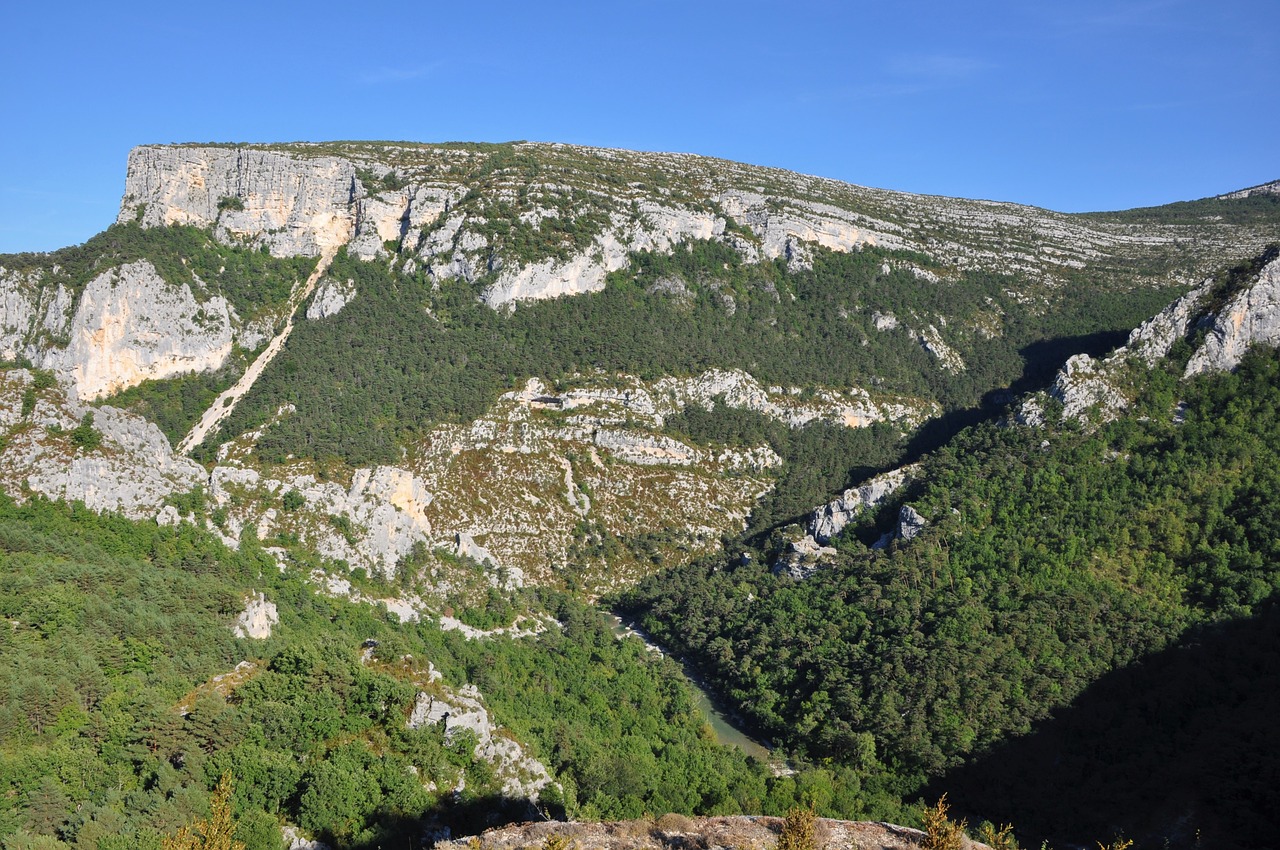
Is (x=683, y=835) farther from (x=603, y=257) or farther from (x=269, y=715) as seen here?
(x=603, y=257)

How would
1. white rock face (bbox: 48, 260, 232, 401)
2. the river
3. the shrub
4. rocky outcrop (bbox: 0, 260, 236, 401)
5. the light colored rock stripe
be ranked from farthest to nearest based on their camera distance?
white rock face (bbox: 48, 260, 232, 401), rocky outcrop (bbox: 0, 260, 236, 401), the light colored rock stripe, the river, the shrub

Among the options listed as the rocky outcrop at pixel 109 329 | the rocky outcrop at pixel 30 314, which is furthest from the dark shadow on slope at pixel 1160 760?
the rocky outcrop at pixel 30 314

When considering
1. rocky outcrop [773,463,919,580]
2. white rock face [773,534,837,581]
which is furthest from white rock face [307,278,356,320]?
rocky outcrop [773,463,919,580]

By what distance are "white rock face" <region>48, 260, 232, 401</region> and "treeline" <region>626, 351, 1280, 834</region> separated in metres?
56.7

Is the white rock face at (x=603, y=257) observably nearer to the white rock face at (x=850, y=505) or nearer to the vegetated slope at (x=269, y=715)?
the white rock face at (x=850, y=505)

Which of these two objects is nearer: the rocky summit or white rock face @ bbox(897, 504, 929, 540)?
the rocky summit

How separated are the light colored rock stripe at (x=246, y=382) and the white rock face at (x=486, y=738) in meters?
57.0

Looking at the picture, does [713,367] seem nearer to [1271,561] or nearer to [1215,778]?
[1271,561]

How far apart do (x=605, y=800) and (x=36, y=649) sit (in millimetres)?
30614

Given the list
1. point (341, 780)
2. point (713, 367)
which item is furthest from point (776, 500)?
point (341, 780)

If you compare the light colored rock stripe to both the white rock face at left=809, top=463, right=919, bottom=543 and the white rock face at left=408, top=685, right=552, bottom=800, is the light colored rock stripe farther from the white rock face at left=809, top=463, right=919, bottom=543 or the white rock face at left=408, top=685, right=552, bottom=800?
the white rock face at left=809, top=463, right=919, bottom=543

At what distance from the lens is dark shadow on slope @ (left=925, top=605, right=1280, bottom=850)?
51.8 m

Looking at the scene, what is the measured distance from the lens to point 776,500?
104 metres

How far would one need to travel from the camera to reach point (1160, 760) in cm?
5766
